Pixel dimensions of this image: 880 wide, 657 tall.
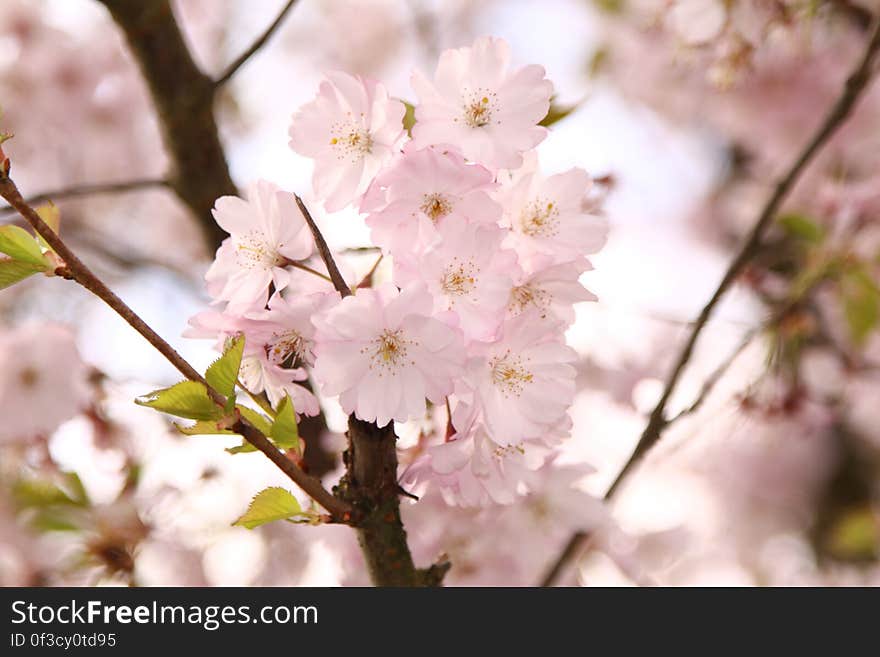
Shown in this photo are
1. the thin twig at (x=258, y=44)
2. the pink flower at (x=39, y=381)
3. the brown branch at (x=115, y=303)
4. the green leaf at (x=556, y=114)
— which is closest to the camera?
the brown branch at (x=115, y=303)

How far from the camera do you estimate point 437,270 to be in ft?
1.62

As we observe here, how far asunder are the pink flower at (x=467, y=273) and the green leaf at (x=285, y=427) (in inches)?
3.9

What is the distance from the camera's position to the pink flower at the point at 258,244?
550 mm

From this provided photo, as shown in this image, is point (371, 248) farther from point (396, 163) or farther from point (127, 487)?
point (127, 487)

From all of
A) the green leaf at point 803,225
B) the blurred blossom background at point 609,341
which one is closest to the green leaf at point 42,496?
the blurred blossom background at point 609,341

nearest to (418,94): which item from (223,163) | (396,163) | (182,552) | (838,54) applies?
(396,163)

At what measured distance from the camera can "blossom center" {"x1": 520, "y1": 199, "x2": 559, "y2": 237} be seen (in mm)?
558

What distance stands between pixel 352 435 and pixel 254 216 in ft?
0.49

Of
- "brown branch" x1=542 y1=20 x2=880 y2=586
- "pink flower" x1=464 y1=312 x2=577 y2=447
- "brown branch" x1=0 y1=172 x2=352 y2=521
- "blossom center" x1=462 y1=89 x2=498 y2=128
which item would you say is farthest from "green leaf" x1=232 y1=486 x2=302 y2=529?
"brown branch" x1=542 y1=20 x2=880 y2=586

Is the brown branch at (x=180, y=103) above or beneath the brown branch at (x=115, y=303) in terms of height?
above

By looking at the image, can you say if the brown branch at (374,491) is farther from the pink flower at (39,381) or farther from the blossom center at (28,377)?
the blossom center at (28,377)

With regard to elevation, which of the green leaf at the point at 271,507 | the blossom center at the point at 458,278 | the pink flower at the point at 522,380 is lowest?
the green leaf at the point at 271,507
